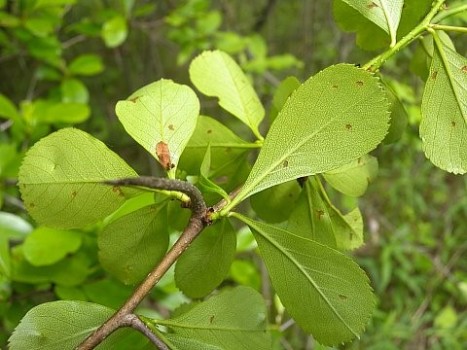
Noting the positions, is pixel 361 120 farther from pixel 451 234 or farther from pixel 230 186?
pixel 451 234

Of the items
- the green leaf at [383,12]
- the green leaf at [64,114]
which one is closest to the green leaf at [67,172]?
the green leaf at [383,12]

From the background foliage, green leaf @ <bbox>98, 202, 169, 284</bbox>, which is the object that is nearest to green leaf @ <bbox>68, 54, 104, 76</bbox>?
the background foliage

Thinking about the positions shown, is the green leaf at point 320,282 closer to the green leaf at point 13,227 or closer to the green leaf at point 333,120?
the green leaf at point 333,120

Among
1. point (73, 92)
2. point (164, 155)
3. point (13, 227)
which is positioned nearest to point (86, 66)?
point (73, 92)

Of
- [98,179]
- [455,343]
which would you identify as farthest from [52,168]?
[455,343]

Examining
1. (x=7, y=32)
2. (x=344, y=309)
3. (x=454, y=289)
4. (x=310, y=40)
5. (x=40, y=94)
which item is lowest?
(x=454, y=289)
